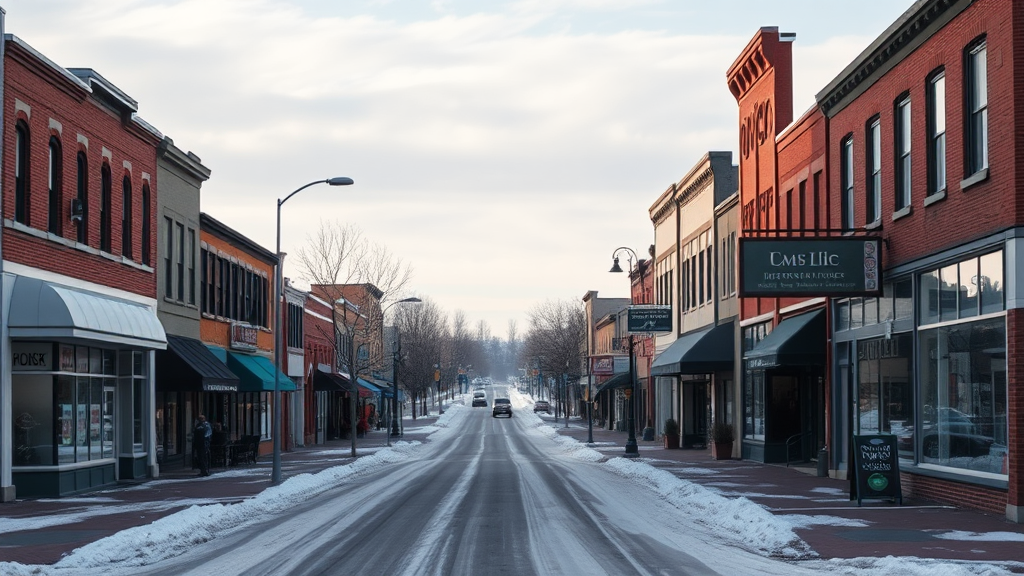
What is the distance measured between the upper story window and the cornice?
61.5 feet

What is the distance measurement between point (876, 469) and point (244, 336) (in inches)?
1137

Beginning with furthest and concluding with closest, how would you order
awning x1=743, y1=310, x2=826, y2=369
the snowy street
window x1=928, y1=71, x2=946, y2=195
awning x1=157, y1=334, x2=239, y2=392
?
awning x1=157, y1=334, x2=239, y2=392, awning x1=743, y1=310, x2=826, y2=369, window x1=928, y1=71, x2=946, y2=195, the snowy street

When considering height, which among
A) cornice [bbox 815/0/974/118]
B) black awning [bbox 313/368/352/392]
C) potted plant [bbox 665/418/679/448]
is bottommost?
potted plant [bbox 665/418/679/448]

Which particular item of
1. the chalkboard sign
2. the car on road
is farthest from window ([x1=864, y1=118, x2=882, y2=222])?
the car on road

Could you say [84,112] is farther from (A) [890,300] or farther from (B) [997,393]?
(B) [997,393]

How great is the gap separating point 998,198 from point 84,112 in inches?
812

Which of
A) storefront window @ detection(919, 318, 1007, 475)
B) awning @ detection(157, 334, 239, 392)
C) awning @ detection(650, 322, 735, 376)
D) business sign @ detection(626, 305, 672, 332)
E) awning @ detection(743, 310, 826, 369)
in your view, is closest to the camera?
storefront window @ detection(919, 318, 1007, 475)

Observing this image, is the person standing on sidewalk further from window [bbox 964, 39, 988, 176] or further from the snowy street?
window [bbox 964, 39, 988, 176]

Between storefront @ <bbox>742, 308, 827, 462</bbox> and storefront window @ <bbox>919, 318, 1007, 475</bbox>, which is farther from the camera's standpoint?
storefront @ <bbox>742, 308, 827, 462</bbox>

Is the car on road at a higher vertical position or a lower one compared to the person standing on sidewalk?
lower

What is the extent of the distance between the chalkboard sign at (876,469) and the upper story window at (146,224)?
67.9ft

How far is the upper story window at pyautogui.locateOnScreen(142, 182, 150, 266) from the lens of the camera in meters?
33.5

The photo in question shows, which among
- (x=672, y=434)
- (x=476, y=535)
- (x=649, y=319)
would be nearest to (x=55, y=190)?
(x=476, y=535)

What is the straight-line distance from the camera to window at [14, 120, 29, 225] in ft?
81.6
